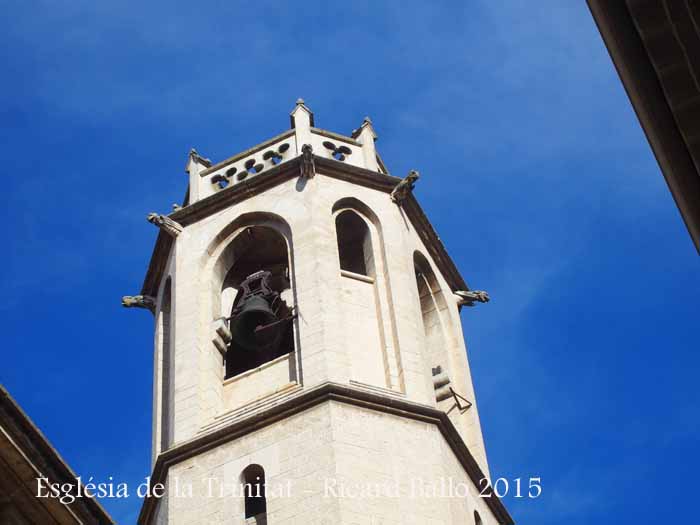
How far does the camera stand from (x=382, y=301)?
72.2 ft

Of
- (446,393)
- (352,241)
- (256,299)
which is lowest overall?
(446,393)

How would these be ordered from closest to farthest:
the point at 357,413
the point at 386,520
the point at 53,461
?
the point at 53,461 → the point at 386,520 → the point at 357,413

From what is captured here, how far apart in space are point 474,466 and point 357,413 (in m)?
2.15

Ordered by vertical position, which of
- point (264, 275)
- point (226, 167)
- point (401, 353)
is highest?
point (226, 167)

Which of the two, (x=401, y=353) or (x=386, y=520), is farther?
(x=401, y=353)

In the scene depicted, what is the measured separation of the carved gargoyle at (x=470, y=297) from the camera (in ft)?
82.6

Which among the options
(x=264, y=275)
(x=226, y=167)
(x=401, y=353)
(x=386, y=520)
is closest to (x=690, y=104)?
(x=386, y=520)

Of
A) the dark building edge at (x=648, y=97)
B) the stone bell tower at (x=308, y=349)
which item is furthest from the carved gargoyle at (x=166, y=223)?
the dark building edge at (x=648, y=97)

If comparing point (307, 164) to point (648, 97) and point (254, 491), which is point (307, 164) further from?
point (648, 97)

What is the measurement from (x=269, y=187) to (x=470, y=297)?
3.90 m

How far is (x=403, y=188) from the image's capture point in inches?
934

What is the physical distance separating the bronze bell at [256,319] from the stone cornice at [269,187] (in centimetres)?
175

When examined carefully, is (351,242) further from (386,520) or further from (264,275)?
(386,520)

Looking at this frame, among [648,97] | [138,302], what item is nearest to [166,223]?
[138,302]
